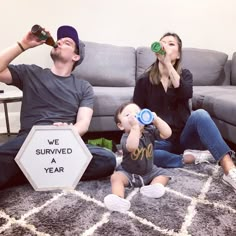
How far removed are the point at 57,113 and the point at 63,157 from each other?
0.29m

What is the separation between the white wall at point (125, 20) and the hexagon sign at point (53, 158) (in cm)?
144

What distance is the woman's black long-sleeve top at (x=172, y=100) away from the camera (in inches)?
62.9

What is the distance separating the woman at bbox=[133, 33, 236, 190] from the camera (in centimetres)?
156

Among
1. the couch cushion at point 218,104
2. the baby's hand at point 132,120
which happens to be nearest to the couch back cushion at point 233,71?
the couch cushion at point 218,104

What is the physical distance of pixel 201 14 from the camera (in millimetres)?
2834

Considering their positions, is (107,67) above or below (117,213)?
above

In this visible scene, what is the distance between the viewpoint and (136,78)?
251 centimetres

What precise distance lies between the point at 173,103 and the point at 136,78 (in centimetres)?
93

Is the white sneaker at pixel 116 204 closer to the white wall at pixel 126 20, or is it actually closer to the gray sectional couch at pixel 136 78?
the gray sectional couch at pixel 136 78

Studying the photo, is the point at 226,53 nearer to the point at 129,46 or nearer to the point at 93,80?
the point at 129,46

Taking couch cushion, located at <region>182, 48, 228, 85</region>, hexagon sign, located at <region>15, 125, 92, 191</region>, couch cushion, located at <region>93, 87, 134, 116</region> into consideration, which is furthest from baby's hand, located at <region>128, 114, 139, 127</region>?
couch cushion, located at <region>182, 48, 228, 85</region>

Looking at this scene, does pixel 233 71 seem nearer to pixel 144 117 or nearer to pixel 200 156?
pixel 200 156

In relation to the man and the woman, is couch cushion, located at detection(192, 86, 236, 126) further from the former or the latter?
the man

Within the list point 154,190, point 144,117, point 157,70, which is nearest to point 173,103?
point 157,70
